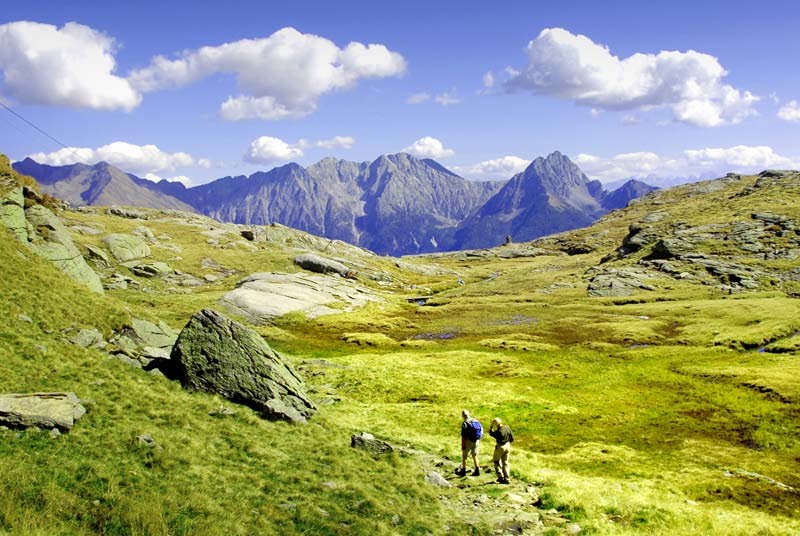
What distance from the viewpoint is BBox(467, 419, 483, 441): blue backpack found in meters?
26.9

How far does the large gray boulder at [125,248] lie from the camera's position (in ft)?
340

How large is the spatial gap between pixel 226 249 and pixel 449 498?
125230mm

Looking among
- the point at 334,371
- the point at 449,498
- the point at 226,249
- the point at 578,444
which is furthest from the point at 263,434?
the point at 226,249

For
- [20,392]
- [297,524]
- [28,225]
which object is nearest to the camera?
[297,524]

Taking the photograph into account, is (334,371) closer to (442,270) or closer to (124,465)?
(124,465)

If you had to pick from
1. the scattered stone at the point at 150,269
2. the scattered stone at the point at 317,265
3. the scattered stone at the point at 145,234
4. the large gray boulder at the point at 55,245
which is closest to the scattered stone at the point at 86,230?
the scattered stone at the point at 145,234

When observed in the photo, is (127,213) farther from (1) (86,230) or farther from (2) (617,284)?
(2) (617,284)

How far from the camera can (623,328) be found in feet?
265

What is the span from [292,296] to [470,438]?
72751mm

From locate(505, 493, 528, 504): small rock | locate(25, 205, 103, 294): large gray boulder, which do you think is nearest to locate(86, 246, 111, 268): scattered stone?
locate(25, 205, 103, 294): large gray boulder

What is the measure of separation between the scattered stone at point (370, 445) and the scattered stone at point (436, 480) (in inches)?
137

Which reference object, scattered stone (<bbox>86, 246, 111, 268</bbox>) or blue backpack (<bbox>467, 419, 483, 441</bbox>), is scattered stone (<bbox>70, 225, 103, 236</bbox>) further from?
blue backpack (<bbox>467, 419, 483, 441</bbox>)

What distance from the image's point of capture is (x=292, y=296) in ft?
313

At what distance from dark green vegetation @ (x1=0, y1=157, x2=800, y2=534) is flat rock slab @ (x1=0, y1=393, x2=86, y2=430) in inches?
23.2
